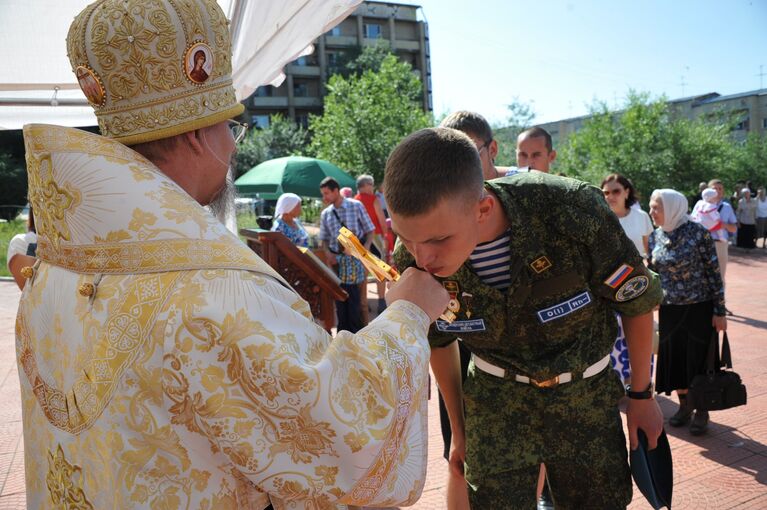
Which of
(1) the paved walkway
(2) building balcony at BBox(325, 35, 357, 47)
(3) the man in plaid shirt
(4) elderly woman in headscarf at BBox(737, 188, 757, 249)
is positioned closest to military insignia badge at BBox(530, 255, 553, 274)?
(1) the paved walkway

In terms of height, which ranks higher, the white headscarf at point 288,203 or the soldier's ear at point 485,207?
the white headscarf at point 288,203

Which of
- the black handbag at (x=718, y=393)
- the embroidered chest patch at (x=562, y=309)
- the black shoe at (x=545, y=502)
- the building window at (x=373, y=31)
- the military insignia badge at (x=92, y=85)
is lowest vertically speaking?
the black shoe at (x=545, y=502)

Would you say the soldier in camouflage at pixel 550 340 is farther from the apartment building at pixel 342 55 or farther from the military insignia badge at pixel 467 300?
the apartment building at pixel 342 55

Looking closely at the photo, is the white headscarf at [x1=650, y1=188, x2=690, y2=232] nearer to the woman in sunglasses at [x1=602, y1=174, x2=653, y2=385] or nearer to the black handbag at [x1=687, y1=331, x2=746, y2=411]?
the woman in sunglasses at [x1=602, y1=174, x2=653, y2=385]

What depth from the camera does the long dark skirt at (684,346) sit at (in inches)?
197

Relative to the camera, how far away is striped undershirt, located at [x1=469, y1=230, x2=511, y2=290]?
7.18 feet

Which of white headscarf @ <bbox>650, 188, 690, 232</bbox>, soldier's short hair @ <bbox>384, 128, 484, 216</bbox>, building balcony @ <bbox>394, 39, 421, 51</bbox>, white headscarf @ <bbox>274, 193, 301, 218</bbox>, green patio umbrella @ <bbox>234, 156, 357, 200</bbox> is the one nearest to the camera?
soldier's short hair @ <bbox>384, 128, 484, 216</bbox>

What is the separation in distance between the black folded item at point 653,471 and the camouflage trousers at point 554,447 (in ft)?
0.24

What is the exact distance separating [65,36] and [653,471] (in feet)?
11.7

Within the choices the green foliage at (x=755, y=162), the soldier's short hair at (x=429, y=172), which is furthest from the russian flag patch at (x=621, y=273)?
the green foliage at (x=755, y=162)

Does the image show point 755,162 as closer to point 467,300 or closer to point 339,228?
point 339,228

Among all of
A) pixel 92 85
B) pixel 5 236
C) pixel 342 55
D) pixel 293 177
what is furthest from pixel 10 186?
pixel 342 55

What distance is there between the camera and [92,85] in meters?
1.29

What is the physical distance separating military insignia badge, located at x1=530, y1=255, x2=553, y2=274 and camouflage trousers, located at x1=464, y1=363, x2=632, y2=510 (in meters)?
0.44
